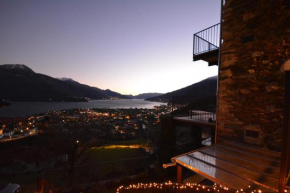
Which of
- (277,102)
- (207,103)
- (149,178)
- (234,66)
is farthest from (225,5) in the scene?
(149,178)

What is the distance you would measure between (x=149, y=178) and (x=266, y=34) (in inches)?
311

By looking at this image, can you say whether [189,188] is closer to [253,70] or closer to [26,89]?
[253,70]

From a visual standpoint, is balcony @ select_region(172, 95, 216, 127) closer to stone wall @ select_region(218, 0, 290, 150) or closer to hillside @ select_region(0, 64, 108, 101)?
stone wall @ select_region(218, 0, 290, 150)

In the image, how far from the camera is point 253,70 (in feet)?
15.4

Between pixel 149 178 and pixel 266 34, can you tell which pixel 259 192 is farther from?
pixel 149 178

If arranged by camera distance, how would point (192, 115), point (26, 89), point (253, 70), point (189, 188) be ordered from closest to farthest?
1. point (189, 188)
2. point (253, 70)
3. point (192, 115)
4. point (26, 89)

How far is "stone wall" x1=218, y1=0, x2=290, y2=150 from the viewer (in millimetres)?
4203

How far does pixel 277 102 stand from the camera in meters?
4.20

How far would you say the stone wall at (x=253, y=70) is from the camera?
420 cm

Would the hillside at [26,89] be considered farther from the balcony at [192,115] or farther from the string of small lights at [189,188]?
the string of small lights at [189,188]

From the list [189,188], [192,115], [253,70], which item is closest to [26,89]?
[192,115]

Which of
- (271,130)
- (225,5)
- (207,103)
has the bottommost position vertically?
(271,130)

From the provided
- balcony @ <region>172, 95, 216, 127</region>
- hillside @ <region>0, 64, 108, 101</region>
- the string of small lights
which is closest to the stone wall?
balcony @ <region>172, 95, 216, 127</region>

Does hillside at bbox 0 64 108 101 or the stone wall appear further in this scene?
hillside at bbox 0 64 108 101
